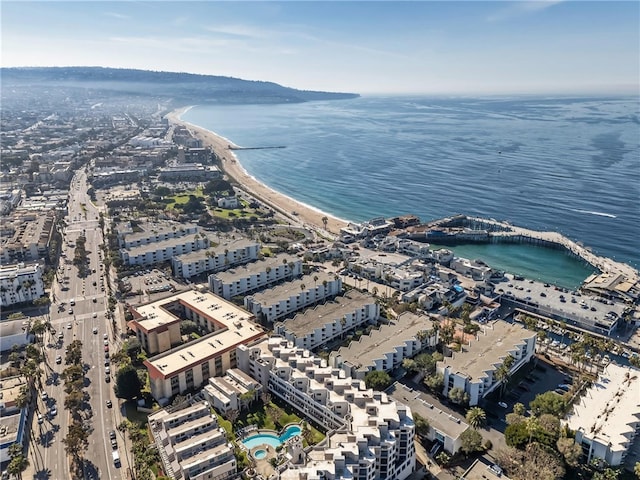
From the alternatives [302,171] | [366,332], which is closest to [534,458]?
[366,332]

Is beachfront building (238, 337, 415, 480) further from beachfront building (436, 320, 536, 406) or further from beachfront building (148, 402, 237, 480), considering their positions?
beachfront building (436, 320, 536, 406)

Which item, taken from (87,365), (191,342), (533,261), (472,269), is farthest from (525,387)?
(87,365)

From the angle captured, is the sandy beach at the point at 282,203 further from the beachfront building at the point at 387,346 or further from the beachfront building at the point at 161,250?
the beachfront building at the point at 387,346

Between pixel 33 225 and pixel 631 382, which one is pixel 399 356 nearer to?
pixel 631 382

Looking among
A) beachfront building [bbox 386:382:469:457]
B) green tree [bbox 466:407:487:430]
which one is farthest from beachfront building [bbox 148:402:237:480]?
green tree [bbox 466:407:487:430]

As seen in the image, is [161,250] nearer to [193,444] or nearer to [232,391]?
[232,391]

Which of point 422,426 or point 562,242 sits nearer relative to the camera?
point 422,426
